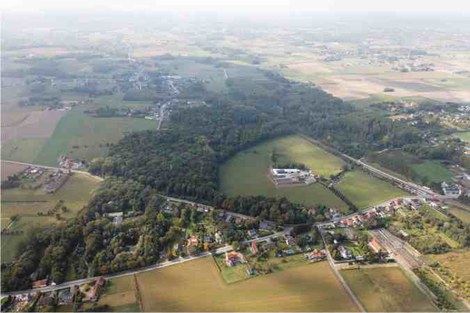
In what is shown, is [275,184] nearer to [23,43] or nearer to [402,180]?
[402,180]

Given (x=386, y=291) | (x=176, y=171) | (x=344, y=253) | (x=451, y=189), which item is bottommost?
(x=386, y=291)

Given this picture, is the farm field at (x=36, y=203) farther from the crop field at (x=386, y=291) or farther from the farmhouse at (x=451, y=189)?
the farmhouse at (x=451, y=189)

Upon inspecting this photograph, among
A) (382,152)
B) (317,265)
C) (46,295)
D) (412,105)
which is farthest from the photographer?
(412,105)

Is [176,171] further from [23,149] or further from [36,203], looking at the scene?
[23,149]

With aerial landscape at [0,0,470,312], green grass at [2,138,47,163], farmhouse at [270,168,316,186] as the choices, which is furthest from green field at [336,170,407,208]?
green grass at [2,138,47,163]

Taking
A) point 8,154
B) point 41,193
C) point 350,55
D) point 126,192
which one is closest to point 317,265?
point 126,192

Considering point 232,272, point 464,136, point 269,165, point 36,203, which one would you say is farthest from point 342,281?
point 464,136

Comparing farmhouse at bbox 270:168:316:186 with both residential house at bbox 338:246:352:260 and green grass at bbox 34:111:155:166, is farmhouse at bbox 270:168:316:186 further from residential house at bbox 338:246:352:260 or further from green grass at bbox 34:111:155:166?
green grass at bbox 34:111:155:166
